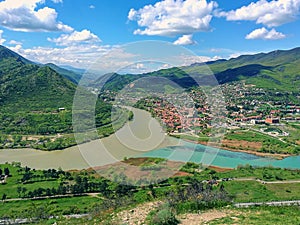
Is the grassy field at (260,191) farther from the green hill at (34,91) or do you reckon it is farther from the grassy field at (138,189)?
the green hill at (34,91)

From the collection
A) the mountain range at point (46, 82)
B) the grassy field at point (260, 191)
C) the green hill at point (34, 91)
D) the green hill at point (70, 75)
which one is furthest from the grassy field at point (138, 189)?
the green hill at point (70, 75)

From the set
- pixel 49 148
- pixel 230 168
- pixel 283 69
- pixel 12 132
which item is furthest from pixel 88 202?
pixel 283 69

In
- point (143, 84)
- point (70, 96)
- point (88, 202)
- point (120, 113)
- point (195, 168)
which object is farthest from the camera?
point (70, 96)

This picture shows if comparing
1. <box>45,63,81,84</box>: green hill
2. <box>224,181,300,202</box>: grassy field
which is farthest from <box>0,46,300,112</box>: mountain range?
<box>45,63,81,84</box>: green hill

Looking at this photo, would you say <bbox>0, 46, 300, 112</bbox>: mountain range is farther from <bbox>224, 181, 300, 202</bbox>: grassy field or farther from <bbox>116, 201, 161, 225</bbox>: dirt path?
<bbox>116, 201, 161, 225</bbox>: dirt path

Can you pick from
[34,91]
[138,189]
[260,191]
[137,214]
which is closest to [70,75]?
[34,91]

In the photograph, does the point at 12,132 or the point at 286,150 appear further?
the point at 12,132

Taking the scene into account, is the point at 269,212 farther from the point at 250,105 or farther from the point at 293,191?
the point at 250,105

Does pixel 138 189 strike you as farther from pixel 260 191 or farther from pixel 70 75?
pixel 70 75

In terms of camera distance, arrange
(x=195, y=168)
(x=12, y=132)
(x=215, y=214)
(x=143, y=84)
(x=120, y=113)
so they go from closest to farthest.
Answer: (x=215, y=214), (x=143, y=84), (x=120, y=113), (x=195, y=168), (x=12, y=132)
